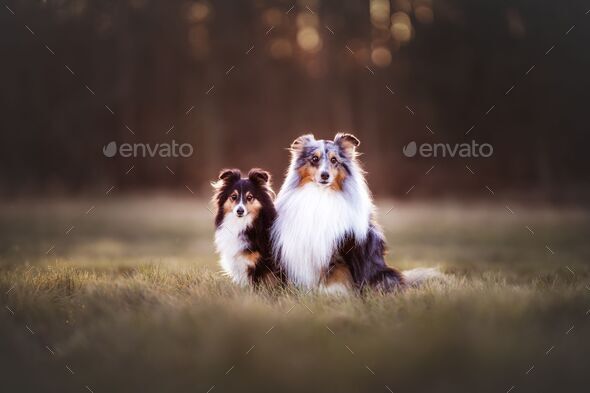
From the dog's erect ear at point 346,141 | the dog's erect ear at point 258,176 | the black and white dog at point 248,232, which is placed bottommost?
the black and white dog at point 248,232

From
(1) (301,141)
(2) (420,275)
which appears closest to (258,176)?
(1) (301,141)

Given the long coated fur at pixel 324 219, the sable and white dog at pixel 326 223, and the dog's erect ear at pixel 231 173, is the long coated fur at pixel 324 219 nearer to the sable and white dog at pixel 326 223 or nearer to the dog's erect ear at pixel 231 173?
the sable and white dog at pixel 326 223

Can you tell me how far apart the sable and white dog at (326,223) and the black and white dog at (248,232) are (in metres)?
0.09

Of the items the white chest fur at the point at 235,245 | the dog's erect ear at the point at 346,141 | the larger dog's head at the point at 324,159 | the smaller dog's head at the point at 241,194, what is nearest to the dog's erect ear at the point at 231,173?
the smaller dog's head at the point at 241,194

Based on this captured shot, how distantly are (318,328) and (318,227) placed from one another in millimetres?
833

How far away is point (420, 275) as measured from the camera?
207 inches

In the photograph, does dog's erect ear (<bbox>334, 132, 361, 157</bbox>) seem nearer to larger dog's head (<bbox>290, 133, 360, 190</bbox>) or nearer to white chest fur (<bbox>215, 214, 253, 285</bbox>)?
larger dog's head (<bbox>290, 133, 360, 190</bbox>)

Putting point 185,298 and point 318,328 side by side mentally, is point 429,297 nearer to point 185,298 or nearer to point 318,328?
point 318,328

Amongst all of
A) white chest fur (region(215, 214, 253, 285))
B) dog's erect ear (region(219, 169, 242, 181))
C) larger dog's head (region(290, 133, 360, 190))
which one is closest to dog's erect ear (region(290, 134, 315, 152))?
larger dog's head (region(290, 133, 360, 190))

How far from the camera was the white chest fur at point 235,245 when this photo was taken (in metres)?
4.75

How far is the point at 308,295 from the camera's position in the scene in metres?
4.47

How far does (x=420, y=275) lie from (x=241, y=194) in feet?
5.39

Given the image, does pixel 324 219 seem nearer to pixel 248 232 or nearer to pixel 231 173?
pixel 248 232

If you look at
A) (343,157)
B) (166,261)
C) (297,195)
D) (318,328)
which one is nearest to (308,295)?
(318,328)
